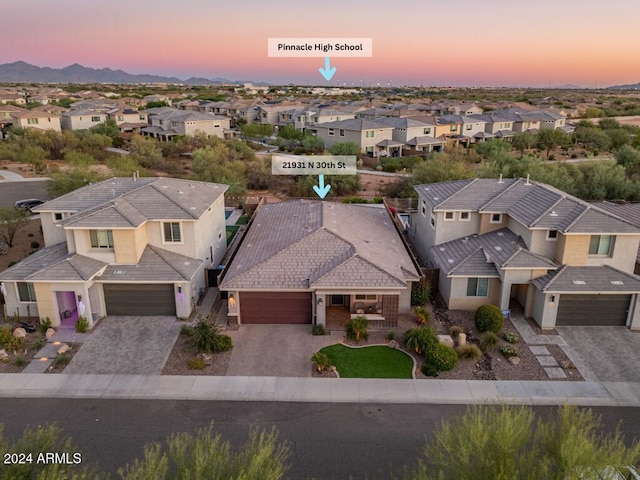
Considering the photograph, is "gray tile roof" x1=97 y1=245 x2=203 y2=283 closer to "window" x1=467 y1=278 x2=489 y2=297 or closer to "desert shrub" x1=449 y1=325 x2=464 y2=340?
"desert shrub" x1=449 y1=325 x2=464 y2=340

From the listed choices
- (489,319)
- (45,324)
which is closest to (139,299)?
(45,324)

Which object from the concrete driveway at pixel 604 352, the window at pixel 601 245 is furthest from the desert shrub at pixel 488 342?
the window at pixel 601 245

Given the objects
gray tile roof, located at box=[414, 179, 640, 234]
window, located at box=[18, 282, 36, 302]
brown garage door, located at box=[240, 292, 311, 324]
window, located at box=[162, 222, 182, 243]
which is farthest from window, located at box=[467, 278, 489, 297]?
window, located at box=[18, 282, 36, 302]

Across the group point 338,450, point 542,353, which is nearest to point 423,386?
point 338,450

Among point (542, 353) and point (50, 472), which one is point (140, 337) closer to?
point (50, 472)

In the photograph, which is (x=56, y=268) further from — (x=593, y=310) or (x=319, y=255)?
(x=593, y=310)

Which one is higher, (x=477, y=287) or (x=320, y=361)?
(x=477, y=287)
